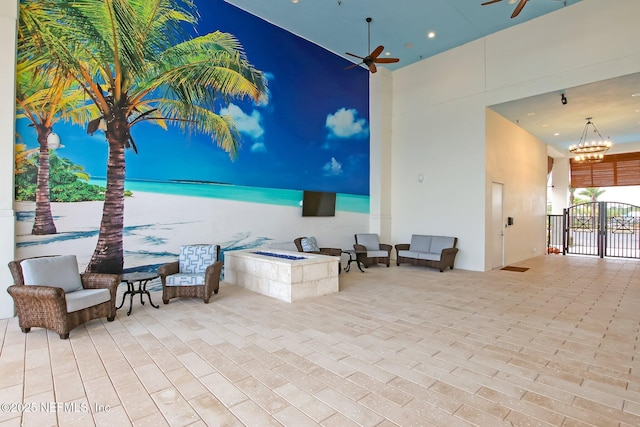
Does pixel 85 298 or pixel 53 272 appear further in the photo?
pixel 53 272

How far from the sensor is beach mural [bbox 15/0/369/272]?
517cm

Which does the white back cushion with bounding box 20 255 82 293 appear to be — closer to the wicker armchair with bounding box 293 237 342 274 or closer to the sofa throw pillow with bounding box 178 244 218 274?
the sofa throw pillow with bounding box 178 244 218 274

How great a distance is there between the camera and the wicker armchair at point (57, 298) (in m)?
3.81

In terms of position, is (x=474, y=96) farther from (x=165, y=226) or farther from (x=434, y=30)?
(x=165, y=226)

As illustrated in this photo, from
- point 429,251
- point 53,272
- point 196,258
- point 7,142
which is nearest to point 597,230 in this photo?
point 429,251

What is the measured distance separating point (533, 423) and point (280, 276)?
3906 mm

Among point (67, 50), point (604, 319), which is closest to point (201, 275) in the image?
point (67, 50)

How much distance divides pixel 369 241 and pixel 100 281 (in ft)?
20.8

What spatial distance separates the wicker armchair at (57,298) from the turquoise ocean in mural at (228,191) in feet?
6.23

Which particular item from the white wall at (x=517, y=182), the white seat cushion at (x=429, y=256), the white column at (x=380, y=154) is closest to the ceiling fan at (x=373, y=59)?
the white column at (x=380, y=154)

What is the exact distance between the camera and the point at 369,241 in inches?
364

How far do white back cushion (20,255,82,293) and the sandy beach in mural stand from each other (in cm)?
113

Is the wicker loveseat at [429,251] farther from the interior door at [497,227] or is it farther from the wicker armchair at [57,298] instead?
the wicker armchair at [57,298]

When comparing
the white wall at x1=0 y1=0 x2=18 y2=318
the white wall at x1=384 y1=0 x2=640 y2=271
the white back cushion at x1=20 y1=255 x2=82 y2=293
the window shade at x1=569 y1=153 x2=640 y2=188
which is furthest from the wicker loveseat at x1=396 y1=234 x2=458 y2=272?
the window shade at x1=569 y1=153 x2=640 y2=188
